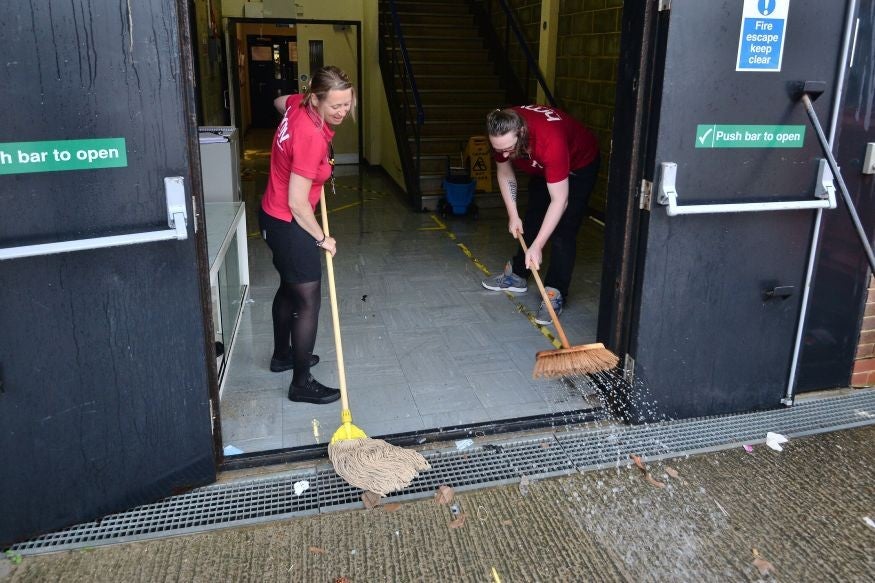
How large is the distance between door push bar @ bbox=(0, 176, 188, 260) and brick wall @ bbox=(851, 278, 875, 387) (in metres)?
3.16

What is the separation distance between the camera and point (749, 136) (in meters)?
2.92

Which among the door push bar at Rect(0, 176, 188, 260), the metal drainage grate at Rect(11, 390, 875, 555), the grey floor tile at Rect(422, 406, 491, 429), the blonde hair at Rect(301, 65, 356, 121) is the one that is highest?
the blonde hair at Rect(301, 65, 356, 121)

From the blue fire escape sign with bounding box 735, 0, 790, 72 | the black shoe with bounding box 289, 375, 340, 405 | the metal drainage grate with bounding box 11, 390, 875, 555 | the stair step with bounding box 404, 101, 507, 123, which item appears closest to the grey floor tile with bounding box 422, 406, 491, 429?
the metal drainage grate with bounding box 11, 390, 875, 555

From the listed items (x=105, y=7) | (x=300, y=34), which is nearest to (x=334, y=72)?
(x=105, y=7)

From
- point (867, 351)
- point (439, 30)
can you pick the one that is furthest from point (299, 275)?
point (439, 30)

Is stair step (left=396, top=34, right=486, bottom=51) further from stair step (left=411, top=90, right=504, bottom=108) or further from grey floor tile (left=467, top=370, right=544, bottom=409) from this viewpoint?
grey floor tile (left=467, top=370, right=544, bottom=409)

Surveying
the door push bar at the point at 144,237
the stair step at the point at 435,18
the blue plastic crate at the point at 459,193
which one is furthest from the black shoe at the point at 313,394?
the stair step at the point at 435,18

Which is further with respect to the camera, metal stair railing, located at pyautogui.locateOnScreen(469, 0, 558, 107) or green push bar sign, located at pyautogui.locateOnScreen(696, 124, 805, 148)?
metal stair railing, located at pyautogui.locateOnScreen(469, 0, 558, 107)

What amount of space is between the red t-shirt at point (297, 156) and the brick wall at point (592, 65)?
442 centimetres

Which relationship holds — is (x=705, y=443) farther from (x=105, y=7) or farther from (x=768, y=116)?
(x=105, y=7)

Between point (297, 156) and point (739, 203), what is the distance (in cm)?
187

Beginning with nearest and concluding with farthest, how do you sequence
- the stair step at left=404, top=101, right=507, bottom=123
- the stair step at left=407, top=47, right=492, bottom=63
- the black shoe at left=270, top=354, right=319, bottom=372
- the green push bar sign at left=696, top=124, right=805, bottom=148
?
the green push bar sign at left=696, top=124, right=805, bottom=148, the black shoe at left=270, top=354, right=319, bottom=372, the stair step at left=404, top=101, right=507, bottom=123, the stair step at left=407, top=47, right=492, bottom=63

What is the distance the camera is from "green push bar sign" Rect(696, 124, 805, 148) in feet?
9.37

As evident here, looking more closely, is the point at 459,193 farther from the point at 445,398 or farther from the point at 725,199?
the point at 725,199
